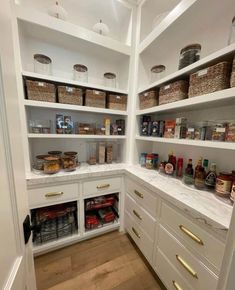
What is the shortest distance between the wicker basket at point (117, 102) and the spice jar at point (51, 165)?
797mm

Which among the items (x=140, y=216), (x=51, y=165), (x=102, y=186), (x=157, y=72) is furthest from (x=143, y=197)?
(x=157, y=72)

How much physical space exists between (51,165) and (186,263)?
1.26 m

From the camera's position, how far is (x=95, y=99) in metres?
1.44

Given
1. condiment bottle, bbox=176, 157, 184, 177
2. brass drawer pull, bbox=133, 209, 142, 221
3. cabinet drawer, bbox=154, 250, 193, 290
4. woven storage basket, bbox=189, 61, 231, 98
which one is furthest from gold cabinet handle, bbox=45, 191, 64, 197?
woven storage basket, bbox=189, 61, 231, 98

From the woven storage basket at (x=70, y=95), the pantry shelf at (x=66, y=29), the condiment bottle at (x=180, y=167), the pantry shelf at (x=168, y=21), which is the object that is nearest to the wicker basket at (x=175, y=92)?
the pantry shelf at (x=168, y=21)

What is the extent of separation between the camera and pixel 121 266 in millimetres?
1267

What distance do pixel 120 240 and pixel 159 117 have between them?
151cm

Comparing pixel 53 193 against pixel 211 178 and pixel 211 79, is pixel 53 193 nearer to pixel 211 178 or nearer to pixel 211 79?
pixel 211 178

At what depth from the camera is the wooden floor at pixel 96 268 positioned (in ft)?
3.65

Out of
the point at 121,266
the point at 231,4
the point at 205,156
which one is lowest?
the point at 121,266

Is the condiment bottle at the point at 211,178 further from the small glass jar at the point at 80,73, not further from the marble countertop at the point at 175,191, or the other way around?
the small glass jar at the point at 80,73

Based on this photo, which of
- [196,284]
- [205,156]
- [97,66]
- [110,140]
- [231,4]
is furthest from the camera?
[110,140]

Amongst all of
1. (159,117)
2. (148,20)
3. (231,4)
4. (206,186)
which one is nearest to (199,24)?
(231,4)

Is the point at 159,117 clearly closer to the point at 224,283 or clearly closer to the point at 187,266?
the point at 187,266
